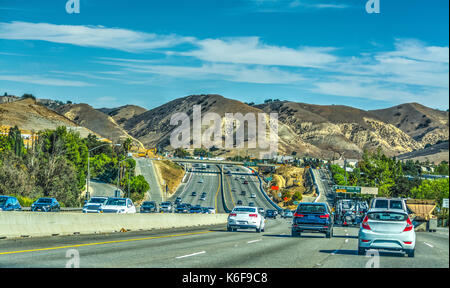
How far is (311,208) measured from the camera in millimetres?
31875

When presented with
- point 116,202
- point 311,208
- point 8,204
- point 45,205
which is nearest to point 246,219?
point 311,208

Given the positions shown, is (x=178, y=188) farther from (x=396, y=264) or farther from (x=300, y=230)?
(x=396, y=264)

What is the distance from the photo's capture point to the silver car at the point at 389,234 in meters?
21.0

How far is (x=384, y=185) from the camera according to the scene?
133 m

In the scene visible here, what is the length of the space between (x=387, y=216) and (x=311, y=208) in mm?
10229

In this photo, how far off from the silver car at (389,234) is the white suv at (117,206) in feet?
75.6

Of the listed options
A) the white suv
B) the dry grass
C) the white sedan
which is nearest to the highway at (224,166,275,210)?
the dry grass

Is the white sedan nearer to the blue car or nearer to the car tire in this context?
the blue car

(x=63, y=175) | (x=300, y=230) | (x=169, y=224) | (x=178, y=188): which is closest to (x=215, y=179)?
(x=178, y=188)

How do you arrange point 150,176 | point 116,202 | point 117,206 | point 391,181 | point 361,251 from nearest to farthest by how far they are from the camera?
point 361,251
point 117,206
point 116,202
point 391,181
point 150,176

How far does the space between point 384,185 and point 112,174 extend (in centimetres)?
5926

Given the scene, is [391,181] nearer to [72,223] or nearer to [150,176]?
[150,176]
